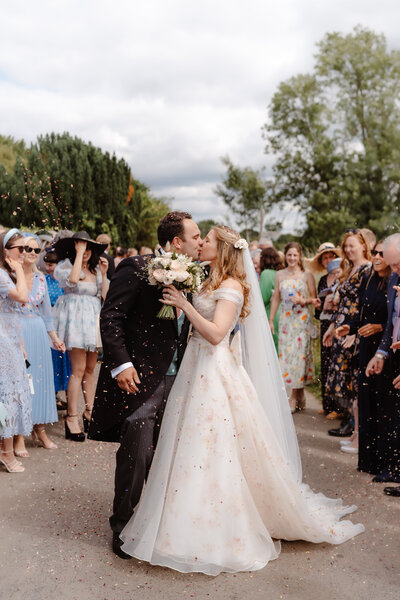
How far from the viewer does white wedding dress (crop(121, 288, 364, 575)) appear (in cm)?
363

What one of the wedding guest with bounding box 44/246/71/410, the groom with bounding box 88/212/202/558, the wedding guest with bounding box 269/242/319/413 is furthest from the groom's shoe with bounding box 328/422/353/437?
the groom with bounding box 88/212/202/558

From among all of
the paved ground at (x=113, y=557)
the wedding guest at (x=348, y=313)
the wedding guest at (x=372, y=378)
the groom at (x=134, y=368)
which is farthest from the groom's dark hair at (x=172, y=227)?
the wedding guest at (x=348, y=313)

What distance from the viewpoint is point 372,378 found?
571 centimetres

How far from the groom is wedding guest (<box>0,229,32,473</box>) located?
1768 mm

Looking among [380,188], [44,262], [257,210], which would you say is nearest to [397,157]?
[380,188]

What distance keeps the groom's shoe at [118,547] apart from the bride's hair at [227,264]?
66.0 inches

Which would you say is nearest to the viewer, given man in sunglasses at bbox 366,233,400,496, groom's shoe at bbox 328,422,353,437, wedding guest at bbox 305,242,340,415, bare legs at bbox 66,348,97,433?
man in sunglasses at bbox 366,233,400,496

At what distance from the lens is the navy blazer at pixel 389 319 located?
17.4 ft

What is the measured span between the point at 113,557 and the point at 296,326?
5.04m

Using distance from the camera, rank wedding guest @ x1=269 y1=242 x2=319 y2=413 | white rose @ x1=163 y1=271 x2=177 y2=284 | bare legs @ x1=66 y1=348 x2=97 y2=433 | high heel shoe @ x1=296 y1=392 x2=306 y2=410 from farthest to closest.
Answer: high heel shoe @ x1=296 y1=392 x2=306 y2=410 → wedding guest @ x1=269 y1=242 x2=319 y2=413 → bare legs @ x1=66 y1=348 x2=97 y2=433 → white rose @ x1=163 y1=271 x2=177 y2=284

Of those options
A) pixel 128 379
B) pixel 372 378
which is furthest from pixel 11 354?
pixel 372 378

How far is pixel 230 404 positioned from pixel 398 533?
155 centimetres

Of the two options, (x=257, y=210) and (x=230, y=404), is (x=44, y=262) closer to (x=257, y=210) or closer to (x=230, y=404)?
(x=230, y=404)

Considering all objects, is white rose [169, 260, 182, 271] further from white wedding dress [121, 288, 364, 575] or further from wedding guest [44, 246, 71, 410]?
wedding guest [44, 246, 71, 410]
